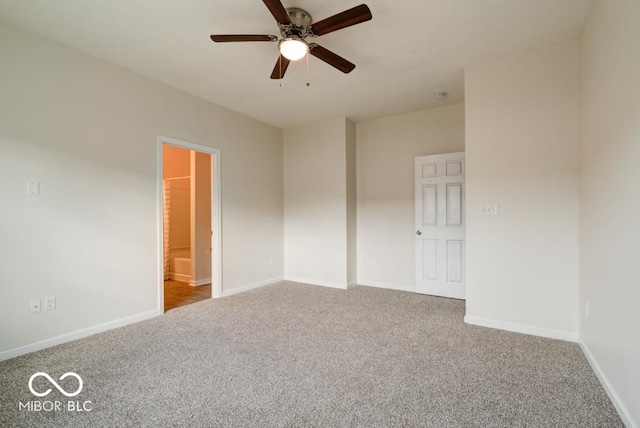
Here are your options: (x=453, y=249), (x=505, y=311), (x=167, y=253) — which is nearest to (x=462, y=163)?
(x=453, y=249)

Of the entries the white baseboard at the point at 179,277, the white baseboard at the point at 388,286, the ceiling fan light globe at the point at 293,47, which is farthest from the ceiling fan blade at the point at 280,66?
the white baseboard at the point at 179,277

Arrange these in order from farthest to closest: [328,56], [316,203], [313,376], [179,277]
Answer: [179,277], [316,203], [328,56], [313,376]

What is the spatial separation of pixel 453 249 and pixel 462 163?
4.04 feet

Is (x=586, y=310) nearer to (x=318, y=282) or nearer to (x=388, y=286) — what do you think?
(x=388, y=286)

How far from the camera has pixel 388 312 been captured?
11.7 ft

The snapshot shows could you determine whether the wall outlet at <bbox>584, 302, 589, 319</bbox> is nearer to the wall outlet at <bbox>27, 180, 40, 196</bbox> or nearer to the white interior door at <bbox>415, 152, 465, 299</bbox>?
the white interior door at <bbox>415, 152, 465, 299</bbox>

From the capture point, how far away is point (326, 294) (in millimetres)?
4395

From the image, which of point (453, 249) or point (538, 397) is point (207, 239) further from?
point (538, 397)

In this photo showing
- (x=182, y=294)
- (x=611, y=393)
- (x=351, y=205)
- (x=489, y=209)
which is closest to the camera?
(x=611, y=393)

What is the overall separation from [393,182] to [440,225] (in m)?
1.00

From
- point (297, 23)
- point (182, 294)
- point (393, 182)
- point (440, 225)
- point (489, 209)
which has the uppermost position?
point (297, 23)

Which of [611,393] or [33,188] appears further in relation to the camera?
[33,188]

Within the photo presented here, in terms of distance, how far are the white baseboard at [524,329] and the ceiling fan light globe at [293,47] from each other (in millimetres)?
3068

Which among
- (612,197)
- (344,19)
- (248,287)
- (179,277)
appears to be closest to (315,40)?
(344,19)
